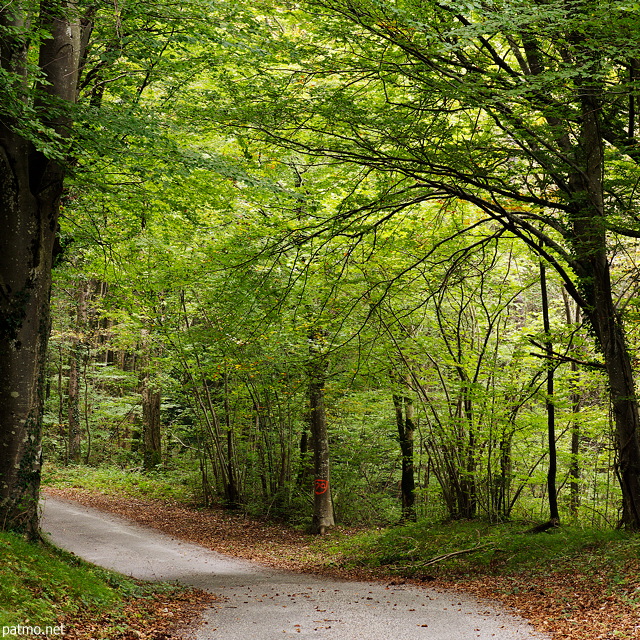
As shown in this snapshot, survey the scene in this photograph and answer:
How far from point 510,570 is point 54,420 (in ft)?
74.4

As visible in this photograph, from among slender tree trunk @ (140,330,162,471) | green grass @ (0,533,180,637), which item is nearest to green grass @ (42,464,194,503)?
slender tree trunk @ (140,330,162,471)

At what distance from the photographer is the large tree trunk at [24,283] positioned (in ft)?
21.1

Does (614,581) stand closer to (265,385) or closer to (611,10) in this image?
(611,10)

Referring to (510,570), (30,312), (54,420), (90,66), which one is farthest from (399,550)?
(54,420)

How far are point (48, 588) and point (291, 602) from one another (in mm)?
3194

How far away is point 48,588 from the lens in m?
5.32

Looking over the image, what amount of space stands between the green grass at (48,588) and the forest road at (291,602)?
1104 mm

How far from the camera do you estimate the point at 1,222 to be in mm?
6645

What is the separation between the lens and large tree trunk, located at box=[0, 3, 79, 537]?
6.45 m

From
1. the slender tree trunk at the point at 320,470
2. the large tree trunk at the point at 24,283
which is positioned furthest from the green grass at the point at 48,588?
the slender tree trunk at the point at 320,470

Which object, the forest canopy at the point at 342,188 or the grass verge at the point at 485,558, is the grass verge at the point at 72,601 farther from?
the grass verge at the point at 485,558

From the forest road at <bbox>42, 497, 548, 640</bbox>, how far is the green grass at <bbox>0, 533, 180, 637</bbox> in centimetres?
110

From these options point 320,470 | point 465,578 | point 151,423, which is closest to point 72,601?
point 465,578

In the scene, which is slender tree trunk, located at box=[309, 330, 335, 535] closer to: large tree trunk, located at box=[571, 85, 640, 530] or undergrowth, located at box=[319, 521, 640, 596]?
undergrowth, located at box=[319, 521, 640, 596]
